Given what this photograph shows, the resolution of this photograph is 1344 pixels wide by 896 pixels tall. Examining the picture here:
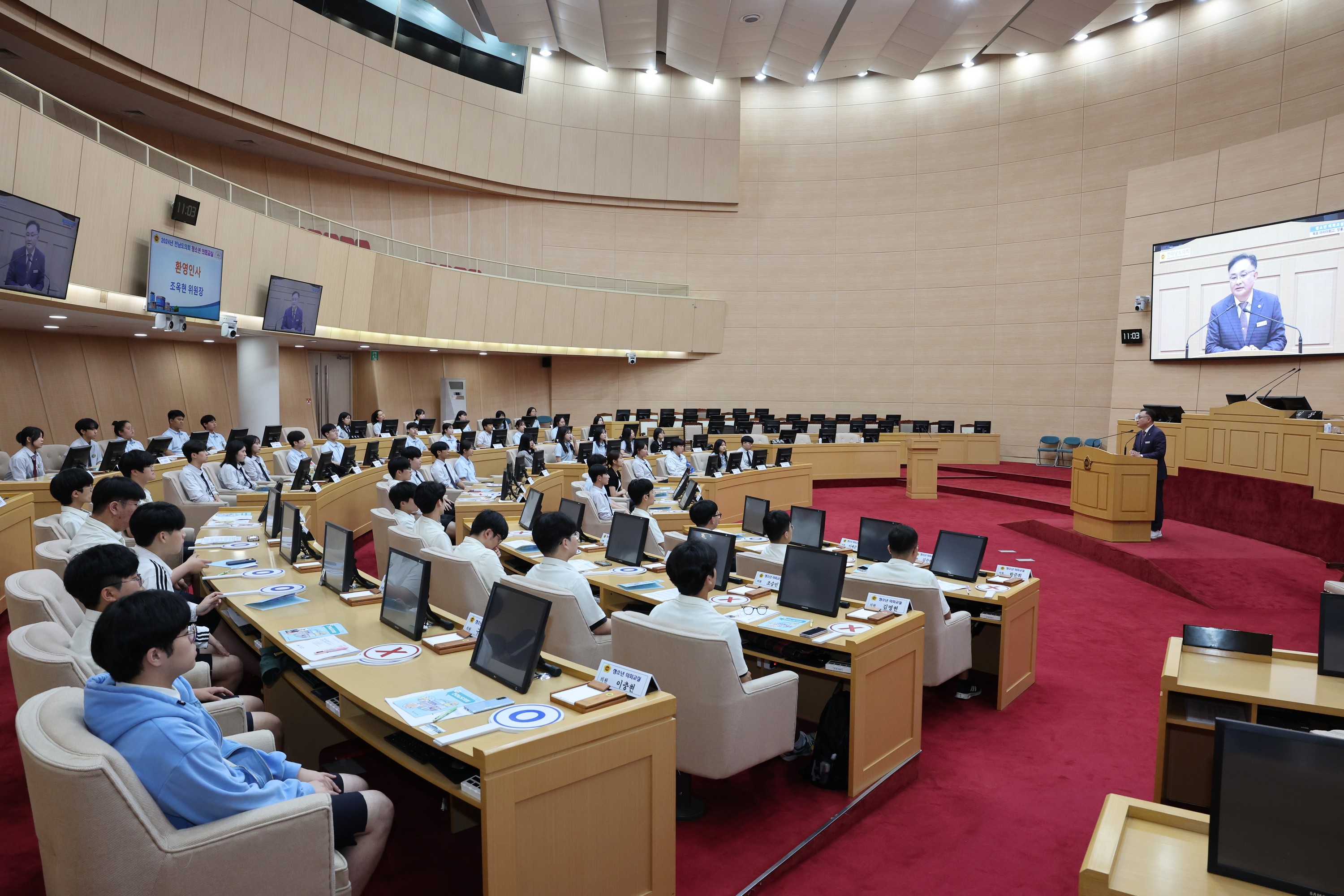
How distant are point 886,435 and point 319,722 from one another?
13463 millimetres

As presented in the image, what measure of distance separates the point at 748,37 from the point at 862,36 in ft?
7.71

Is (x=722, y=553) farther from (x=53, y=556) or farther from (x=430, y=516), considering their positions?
(x=53, y=556)

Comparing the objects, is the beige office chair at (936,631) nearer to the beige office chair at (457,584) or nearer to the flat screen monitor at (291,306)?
the beige office chair at (457,584)

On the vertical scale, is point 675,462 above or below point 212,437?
above

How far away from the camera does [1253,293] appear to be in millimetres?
11758

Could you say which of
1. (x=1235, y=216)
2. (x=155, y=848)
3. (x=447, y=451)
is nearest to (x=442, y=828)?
(x=155, y=848)

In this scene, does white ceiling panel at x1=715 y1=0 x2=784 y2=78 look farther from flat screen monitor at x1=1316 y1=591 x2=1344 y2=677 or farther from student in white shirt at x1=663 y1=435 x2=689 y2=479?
flat screen monitor at x1=1316 y1=591 x2=1344 y2=677

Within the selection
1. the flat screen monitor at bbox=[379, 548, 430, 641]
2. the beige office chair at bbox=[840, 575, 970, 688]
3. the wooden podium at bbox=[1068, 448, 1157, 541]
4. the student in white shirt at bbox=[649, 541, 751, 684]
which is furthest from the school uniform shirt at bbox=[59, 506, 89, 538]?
the wooden podium at bbox=[1068, 448, 1157, 541]

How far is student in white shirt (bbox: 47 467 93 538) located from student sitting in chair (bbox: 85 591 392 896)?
11.6 ft

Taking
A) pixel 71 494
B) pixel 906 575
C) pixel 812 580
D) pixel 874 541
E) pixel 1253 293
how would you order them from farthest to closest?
pixel 1253 293, pixel 874 541, pixel 71 494, pixel 906 575, pixel 812 580

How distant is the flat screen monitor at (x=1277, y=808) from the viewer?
1.61 metres

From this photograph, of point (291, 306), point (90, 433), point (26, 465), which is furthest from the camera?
point (291, 306)

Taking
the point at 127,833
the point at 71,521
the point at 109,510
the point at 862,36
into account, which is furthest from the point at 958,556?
the point at 862,36

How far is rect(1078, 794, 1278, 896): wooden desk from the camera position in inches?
63.5
